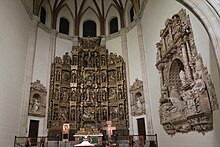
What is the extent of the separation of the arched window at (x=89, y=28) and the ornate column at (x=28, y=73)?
16.7 feet

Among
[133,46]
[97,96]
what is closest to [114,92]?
[97,96]

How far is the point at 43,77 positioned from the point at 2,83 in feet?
17.7

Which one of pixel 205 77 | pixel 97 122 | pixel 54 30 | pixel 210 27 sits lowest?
pixel 97 122

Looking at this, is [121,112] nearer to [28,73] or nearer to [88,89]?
[88,89]

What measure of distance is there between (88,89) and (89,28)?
673 cm

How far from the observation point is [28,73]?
13.2 metres

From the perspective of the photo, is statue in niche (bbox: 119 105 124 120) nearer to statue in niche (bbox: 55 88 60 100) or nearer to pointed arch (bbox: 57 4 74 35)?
statue in niche (bbox: 55 88 60 100)

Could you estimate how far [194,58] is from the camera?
6.78 m

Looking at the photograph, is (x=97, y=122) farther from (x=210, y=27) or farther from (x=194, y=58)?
(x=210, y=27)

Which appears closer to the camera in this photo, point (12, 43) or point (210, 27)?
point (210, 27)

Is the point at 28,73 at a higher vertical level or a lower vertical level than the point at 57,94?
higher

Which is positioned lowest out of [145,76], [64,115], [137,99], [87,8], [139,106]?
[64,115]

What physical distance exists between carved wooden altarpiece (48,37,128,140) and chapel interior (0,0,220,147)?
3.1 inches

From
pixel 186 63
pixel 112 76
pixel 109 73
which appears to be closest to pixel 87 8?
pixel 109 73
